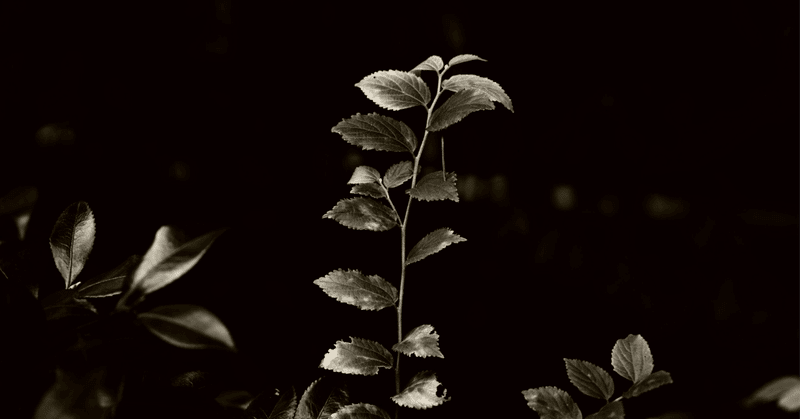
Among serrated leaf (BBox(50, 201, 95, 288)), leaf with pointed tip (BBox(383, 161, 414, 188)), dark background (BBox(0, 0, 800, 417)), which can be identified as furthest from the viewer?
dark background (BBox(0, 0, 800, 417))

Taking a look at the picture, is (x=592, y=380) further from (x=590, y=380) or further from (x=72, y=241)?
(x=72, y=241)

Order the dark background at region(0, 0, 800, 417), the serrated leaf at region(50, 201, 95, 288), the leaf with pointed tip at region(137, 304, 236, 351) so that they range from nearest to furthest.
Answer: the leaf with pointed tip at region(137, 304, 236, 351) < the serrated leaf at region(50, 201, 95, 288) < the dark background at region(0, 0, 800, 417)

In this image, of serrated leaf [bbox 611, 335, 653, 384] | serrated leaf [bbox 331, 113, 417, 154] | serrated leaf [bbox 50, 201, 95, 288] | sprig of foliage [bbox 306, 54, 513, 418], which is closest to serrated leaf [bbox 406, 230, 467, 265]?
sprig of foliage [bbox 306, 54, 513, 418]

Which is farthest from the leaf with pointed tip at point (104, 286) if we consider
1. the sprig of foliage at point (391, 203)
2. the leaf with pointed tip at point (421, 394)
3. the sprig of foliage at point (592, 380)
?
the sprig of foliage at point (592, 380)

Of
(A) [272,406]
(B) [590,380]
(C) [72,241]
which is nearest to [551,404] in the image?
(B) [590,380]

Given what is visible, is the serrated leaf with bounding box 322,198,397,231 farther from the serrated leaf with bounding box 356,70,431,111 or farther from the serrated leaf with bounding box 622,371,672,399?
the serrated leaf with bounding box 622,371,672,399

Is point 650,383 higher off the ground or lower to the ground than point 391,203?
lower
